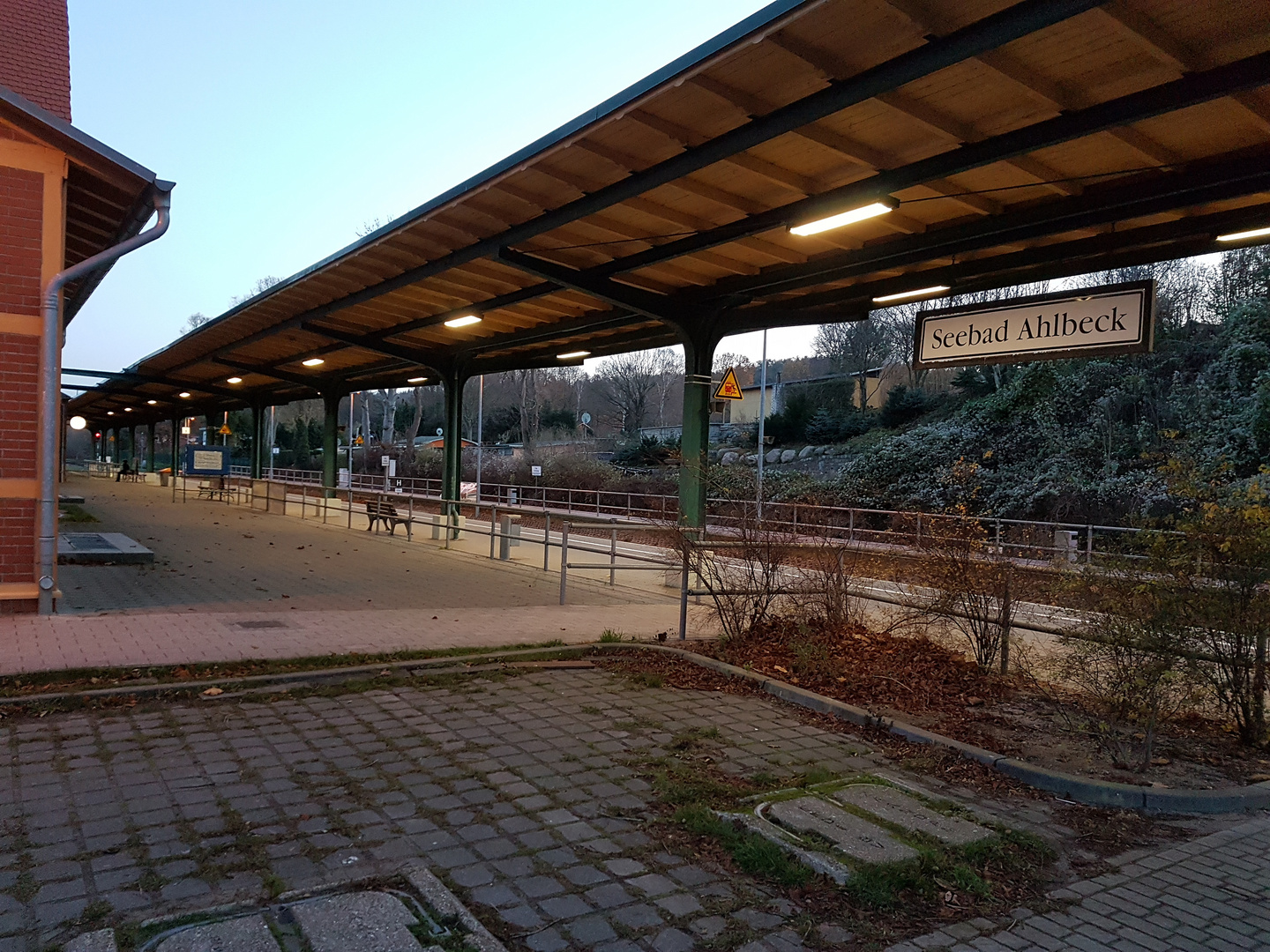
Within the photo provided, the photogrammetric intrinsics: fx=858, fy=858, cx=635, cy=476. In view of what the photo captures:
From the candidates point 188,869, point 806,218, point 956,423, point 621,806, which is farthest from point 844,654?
point 956,423

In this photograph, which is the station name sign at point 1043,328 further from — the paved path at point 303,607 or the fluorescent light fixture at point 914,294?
the paved path at point 303,607

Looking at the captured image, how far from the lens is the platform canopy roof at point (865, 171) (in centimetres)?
523

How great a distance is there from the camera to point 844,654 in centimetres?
702

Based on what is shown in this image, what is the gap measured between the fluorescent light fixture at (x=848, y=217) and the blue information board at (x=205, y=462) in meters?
26.9

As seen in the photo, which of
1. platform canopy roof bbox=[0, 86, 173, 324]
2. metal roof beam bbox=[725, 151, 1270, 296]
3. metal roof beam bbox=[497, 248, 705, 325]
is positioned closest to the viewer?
metal roof beam bbox=[725, 151, 1270, 296]

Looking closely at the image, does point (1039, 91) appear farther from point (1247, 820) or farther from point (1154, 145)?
point (1247, 820)

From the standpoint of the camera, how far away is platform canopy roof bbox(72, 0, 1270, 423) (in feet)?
17.1

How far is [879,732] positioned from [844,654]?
1.47m

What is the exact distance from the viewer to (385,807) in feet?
13.4

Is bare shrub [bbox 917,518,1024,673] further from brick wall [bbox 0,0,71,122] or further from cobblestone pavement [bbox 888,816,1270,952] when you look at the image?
brick wall [bbox 0,0,71,122]

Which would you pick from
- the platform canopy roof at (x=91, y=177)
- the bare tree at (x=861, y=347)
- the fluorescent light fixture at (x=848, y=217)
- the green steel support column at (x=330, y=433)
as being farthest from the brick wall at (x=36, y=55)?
the bare tree at (x=861, y=347)

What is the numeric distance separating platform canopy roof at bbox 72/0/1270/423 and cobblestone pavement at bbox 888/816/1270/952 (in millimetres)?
4384

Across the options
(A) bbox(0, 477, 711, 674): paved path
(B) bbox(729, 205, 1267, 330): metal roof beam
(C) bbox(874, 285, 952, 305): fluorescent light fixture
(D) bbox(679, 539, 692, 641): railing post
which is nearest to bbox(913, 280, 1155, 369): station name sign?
(B) bbox(729, 205, 1267, 330): metal roof beam

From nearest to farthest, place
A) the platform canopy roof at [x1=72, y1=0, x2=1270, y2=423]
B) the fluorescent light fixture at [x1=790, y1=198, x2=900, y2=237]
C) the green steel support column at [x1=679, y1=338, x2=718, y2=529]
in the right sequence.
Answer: the platform canopy roof at [x1=72, y1=0, x2=1270, y2=423], the fluorescent light fixture at [x1=790, y1=198, x2=900, y2=237], the green steel support column at [x1=679, y1=338, x2=718, y2=529]
